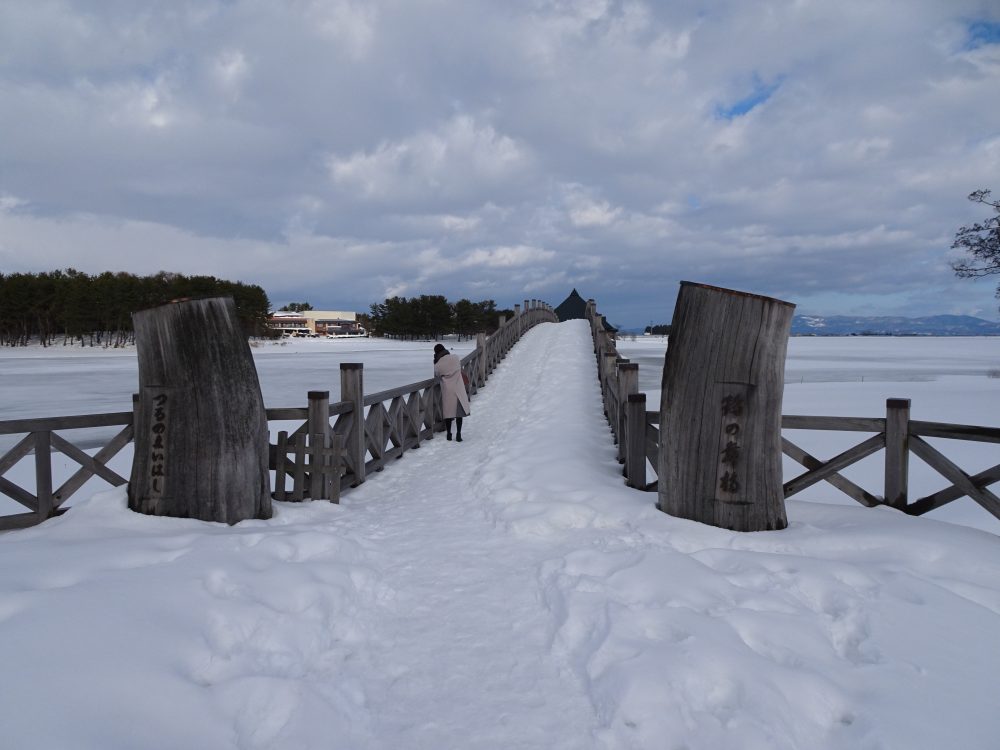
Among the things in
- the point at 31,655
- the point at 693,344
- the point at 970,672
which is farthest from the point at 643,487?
the point at 31,655

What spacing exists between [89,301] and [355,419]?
6654 cm

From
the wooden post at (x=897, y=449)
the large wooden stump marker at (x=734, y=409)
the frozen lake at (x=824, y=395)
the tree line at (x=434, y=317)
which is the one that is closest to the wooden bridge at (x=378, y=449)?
the wooden post at (x=897, y=449)

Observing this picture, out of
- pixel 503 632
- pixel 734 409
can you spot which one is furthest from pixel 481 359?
pixel 503 632

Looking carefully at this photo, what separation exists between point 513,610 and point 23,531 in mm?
3650

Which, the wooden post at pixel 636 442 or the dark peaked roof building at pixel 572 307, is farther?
the dark peaked roof building at pixel 572 307

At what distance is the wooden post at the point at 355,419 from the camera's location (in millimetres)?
6445

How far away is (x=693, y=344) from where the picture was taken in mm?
4590

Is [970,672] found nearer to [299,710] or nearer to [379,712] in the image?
[379,712]

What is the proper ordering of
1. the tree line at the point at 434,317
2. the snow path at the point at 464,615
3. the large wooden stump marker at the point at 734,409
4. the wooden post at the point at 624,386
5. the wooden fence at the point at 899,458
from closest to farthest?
the snow path at the point at 464,615 < the wooden fence at the point at 899,458 < the large wooden stump marker at the point at 734,409 < the wooden post at the point at 624,386 < the tree line at the point at 434,317

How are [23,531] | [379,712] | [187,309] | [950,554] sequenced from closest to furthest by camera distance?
1. [379,712]
2. [950,554]
3. [23,531]
4. [187,309]

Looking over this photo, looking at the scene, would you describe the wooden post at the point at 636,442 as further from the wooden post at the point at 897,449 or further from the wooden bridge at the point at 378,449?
the wooden post at the point at 897,449

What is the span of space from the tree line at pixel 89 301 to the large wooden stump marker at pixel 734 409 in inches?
2424

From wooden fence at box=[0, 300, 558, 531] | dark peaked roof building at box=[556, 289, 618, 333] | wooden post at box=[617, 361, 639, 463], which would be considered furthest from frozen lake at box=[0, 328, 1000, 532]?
dark peaked roof building at box=[556, 289, 618, 333]

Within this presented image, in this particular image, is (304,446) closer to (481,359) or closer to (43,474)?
(43,474)
